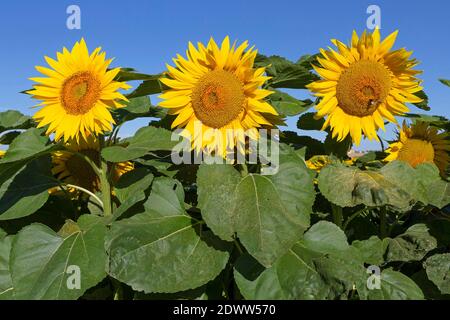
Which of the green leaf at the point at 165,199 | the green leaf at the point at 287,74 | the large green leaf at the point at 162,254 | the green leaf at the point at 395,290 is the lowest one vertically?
the green leaf at the point at 395,290

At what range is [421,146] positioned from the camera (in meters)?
3.45

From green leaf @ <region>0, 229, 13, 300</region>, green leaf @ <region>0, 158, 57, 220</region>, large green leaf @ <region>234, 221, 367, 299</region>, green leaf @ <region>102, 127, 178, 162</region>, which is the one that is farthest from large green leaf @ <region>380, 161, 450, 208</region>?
green leaf @ <region>0, 229, 13, 300</region>

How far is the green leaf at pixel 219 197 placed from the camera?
227 cm

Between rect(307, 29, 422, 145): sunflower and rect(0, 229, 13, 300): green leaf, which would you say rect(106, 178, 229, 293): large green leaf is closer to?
rect(0, 229, 13, 300): green leaf

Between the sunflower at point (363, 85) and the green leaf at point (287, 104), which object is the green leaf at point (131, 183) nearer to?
the green leaf at point (287, 104)

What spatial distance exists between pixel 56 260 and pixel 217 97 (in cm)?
109

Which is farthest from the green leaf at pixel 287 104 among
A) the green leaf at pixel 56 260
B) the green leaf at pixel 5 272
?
the green leaf at pixel 5 272

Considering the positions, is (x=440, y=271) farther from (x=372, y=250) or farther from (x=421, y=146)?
(x=421, y=146)

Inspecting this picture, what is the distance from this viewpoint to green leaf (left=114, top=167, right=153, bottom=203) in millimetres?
2650

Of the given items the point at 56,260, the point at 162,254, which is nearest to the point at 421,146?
the point at 162,254

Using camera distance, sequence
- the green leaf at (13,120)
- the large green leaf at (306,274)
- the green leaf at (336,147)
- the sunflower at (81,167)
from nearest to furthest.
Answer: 1. the large green leaf at (306,274)
2. the green leaf at (336,147)
3. the sunflower at (81,167)
4. the green leaf at (13,120)

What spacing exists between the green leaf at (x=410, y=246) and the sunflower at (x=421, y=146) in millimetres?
728

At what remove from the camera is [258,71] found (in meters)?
2.49

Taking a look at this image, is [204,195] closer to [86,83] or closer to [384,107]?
[86,83]
